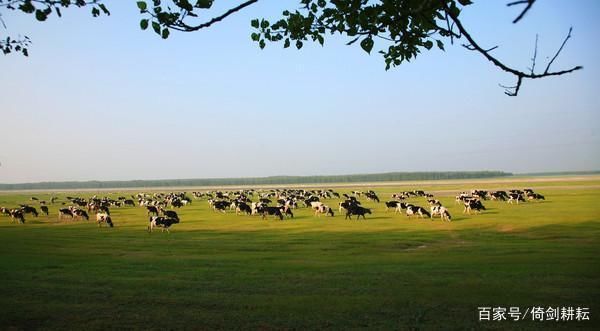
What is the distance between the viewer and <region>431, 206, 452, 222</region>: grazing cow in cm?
2852

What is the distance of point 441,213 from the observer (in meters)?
29.3

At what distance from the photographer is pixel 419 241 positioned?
19891mm

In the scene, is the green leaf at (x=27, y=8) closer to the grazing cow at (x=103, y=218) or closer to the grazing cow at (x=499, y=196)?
the grazing cow at (x=103, y=218)

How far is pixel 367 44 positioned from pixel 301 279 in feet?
28.4

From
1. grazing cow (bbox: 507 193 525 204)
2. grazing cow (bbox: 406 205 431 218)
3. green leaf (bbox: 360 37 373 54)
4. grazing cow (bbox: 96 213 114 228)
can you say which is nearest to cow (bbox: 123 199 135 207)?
grazing cow (bbox: 96 213 114 228)

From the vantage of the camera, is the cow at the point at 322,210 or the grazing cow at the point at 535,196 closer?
the cow at the point at 322,210

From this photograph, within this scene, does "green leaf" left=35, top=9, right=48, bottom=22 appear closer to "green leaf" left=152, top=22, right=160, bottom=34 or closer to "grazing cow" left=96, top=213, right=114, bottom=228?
"green leaf" left=152, top=22, right=160, bottom=34

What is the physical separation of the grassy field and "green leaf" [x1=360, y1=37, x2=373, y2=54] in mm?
5304

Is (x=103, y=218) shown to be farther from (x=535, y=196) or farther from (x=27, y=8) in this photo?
(x=535, y=196)

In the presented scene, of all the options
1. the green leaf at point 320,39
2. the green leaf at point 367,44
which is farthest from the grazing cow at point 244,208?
the green leaf at point 367,44

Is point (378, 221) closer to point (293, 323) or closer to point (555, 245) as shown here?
point (555, 245)

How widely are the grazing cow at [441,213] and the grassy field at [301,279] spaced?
5.09m

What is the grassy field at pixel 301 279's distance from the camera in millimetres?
8523

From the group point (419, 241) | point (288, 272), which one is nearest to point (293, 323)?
point (288, 272)
